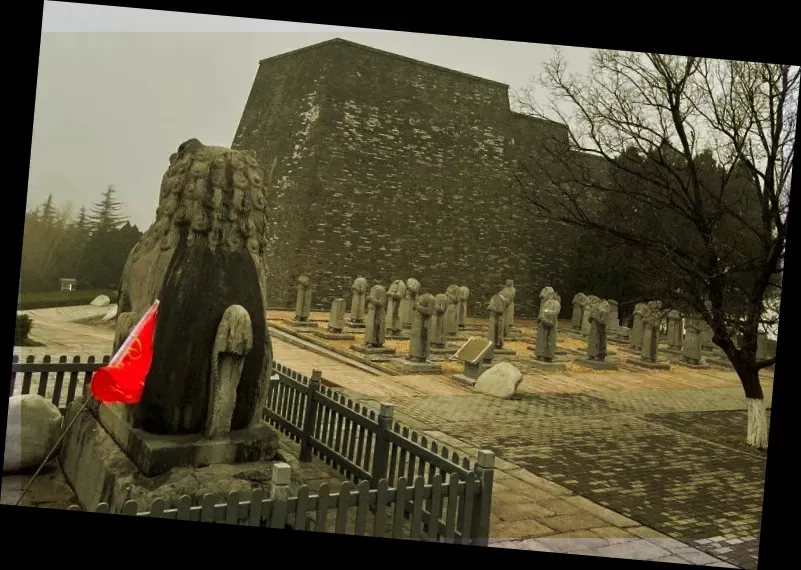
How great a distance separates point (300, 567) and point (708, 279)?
5.21 metres

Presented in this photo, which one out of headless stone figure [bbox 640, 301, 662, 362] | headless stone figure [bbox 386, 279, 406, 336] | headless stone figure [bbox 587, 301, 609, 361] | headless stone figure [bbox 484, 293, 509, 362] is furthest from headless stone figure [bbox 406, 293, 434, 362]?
headless stone figure [bbox 640, 301, 662, 362]

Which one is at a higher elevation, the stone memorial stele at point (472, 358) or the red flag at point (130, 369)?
the red flag at point (130, 369)

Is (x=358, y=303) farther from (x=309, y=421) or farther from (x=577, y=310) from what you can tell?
(x=309, y=421)

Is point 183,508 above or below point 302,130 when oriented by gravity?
below

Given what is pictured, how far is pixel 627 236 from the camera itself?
6820 mm

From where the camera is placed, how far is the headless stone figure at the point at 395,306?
11.3 meters

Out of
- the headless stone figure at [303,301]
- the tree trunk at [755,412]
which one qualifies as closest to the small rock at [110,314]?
the headless stone figure at [303,301]

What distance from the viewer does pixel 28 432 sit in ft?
11.8

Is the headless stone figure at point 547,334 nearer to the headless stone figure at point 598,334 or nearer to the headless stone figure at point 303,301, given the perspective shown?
the headless stone figure at point 598,334

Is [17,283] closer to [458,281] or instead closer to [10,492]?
[10,492]

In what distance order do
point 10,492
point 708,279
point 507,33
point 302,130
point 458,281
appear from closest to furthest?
point 10,492
point 507,33
point 708,279
point 302,130
point 458,281

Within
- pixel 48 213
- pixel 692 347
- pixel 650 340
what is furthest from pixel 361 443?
pixel 692 347

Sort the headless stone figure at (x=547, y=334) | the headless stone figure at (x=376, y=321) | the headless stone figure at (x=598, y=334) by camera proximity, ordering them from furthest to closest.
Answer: the headless stone figure at (x=598, y=334)
the headless stone figure at (x=547, y=334)
the headless stone figure at (x=376, y=321)

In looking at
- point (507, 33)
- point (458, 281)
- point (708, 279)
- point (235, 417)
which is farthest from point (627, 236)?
point (458, 281)
